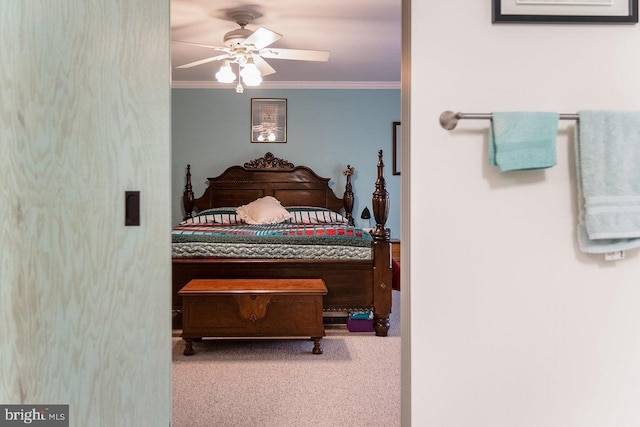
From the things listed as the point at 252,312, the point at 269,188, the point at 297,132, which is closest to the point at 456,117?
the point at 252,312

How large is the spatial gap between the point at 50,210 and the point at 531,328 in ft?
4.77

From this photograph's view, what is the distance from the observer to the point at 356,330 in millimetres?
3812

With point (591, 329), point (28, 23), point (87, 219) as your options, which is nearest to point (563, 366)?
point (591, 329)

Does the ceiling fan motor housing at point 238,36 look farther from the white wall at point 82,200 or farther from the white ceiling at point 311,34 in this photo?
the white wall at point 82,200

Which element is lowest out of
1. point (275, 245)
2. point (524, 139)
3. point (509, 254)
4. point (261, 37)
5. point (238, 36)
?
point (275, 245)

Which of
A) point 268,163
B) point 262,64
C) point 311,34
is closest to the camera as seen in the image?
point 262,64

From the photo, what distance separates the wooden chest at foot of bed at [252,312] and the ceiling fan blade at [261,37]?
5.60 ft

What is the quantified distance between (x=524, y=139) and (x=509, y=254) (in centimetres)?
34

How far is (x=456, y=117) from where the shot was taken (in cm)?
136

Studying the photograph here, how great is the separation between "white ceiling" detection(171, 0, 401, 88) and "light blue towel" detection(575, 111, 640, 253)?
2468 mm

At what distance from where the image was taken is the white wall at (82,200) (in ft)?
4.48

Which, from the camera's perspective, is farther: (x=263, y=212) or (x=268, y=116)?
(x=268, y=116)

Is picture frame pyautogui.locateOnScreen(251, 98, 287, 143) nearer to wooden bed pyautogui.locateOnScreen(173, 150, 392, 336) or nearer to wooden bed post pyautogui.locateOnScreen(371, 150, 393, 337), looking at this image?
wooden bed pyautogui.locateOnScreen(173, 150, 392, 336)

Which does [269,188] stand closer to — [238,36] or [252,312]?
[238,36]
